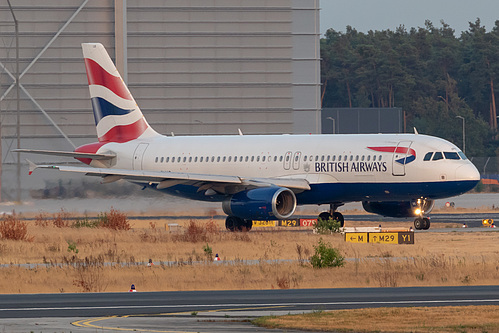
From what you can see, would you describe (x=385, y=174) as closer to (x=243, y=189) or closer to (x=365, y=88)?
(x=243, y=189)

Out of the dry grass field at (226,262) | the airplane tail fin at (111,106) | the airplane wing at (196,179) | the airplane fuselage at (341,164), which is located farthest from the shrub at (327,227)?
the airplane tail fin at (111,106)

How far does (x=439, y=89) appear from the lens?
17225 cm

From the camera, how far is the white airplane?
4491 cm

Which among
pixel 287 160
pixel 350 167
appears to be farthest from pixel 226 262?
pixel 287 160

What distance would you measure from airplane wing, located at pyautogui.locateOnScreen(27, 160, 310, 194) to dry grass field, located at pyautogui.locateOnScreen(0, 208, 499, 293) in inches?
90.9

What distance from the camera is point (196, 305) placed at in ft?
73.0

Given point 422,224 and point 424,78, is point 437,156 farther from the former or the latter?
point 424,78

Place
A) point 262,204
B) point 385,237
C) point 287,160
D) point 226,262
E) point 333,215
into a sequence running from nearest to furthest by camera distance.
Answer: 1. point 226,262
2. point 385,237
3. point 262,204
4. point 287,160
5. point 333,215

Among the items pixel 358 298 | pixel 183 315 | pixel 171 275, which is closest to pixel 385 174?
pixel 171 275

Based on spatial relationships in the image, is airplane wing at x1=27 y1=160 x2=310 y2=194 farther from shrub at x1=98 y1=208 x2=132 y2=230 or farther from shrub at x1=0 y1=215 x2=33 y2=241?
shrub at x1=0 y1=215 x2=33 y2=241

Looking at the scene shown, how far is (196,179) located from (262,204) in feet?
11.9

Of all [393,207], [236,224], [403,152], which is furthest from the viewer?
[393,207]

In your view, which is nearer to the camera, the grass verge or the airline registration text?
the grass verge

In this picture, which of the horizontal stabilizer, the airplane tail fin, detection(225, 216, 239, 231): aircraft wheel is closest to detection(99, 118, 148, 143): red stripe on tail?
the airplane tail fin
